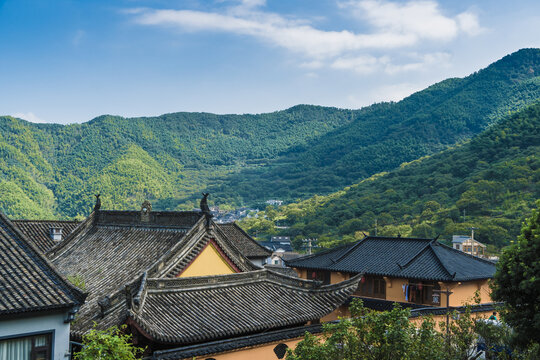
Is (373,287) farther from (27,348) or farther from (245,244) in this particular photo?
(27,348)

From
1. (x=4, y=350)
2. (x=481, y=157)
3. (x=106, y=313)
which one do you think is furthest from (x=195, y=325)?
(x=481, y=157)

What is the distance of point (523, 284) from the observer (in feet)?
60.8

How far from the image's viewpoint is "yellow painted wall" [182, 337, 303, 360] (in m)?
16.2

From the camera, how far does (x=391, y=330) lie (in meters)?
10.6

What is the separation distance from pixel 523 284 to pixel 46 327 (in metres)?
15.0

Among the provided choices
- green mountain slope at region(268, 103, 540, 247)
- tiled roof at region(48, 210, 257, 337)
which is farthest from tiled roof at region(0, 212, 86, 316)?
green mountain slope at region(268, 103, 540, 247)

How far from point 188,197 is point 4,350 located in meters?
177

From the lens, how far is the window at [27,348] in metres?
13.4

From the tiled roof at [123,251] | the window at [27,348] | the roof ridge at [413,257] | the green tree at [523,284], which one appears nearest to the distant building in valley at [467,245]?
the roof ridge at [413,257]

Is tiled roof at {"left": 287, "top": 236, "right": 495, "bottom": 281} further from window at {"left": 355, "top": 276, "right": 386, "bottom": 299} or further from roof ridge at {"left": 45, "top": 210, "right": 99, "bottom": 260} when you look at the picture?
roof ridge at {"left": 45, "top": 210, "right": 99, "bottom": 260}

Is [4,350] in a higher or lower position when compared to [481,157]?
lower

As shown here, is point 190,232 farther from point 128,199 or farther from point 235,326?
point 128,199

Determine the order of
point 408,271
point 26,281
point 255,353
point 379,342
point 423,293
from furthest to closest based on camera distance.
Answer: point 408,271 → point 423,293 → point 255,353 → point 26,281 → point 379,342

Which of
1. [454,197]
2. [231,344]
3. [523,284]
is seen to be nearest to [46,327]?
[231,344]
